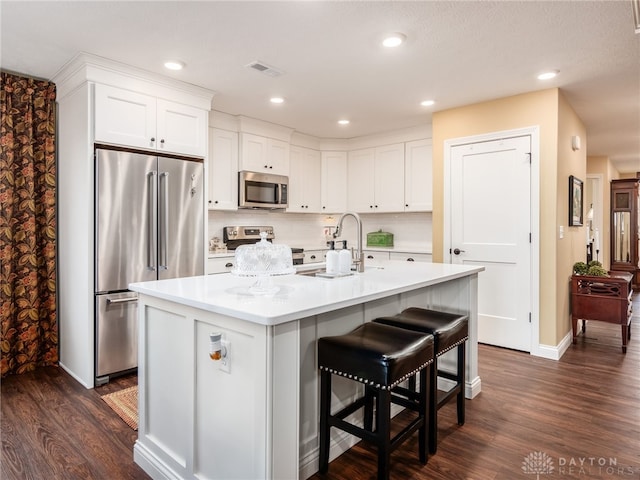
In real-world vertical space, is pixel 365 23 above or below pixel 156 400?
above

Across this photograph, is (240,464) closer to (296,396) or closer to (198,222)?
(296,396)

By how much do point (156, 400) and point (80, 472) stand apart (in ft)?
1.71

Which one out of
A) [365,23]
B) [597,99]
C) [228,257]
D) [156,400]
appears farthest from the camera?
[228,257]

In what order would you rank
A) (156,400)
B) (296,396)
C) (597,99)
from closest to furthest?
(296,396) < (156,400) < (597,99)

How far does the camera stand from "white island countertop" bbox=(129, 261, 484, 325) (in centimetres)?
147

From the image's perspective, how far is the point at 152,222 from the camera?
10.7 ft

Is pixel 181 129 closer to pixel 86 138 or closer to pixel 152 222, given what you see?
pixel 86 138

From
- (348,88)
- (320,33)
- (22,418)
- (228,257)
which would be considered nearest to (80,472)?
(22,418)

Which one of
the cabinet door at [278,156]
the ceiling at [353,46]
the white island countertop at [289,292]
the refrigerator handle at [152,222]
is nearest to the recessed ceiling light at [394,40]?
the ceiling at [353,46]

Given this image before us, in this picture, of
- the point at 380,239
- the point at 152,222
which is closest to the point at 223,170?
the point at 152,222

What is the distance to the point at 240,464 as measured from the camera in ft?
5.06

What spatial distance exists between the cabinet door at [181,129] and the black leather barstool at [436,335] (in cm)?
236

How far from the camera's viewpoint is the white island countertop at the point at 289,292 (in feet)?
4.81

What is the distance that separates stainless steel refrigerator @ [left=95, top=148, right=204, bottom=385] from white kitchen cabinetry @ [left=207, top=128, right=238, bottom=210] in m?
0.90
